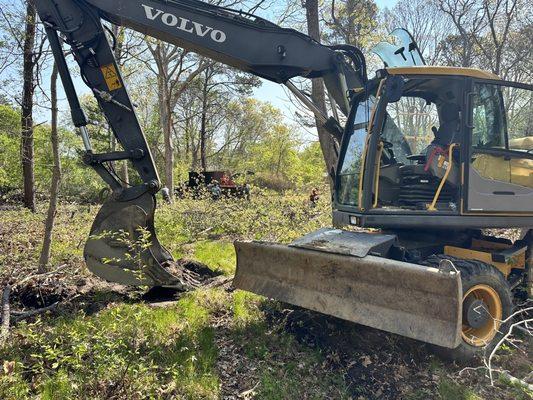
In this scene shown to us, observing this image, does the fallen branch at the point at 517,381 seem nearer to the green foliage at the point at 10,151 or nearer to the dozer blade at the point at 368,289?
the dozer blade at the point at 368,289

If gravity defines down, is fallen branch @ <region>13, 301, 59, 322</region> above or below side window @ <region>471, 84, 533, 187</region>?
below

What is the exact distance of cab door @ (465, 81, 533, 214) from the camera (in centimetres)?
432

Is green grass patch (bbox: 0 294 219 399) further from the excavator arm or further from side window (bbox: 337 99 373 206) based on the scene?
side window (bbox: 337 99 373 206)

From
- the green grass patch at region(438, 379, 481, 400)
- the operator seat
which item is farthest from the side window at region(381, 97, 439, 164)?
the green grass patch at region(438, 379, 481, 400)

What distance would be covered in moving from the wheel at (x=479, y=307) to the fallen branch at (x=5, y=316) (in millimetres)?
3953

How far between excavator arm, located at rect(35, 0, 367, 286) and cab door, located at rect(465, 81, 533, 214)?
2105mm

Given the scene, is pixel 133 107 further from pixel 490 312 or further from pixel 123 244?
pixel 490 312

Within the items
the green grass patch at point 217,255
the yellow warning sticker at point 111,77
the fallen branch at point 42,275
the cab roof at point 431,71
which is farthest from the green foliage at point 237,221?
the cab roof at point 431,71

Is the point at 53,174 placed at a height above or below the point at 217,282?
above

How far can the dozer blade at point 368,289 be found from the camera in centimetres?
330

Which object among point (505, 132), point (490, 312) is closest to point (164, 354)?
point (490, 312)

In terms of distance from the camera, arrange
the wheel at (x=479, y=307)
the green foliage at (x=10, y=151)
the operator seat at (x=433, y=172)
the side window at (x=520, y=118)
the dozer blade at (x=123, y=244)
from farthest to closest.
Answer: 1. the green foliage at (x=10, y=151)
2. the side window at (x=520, y=118)
3. the dozer blade at (x=123, y=244)
4. the operator seat at (x=433, y=172)
5. the wheel at (x=479, y=307)

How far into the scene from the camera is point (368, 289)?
3.67m

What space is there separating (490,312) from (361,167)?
6.47 ft
